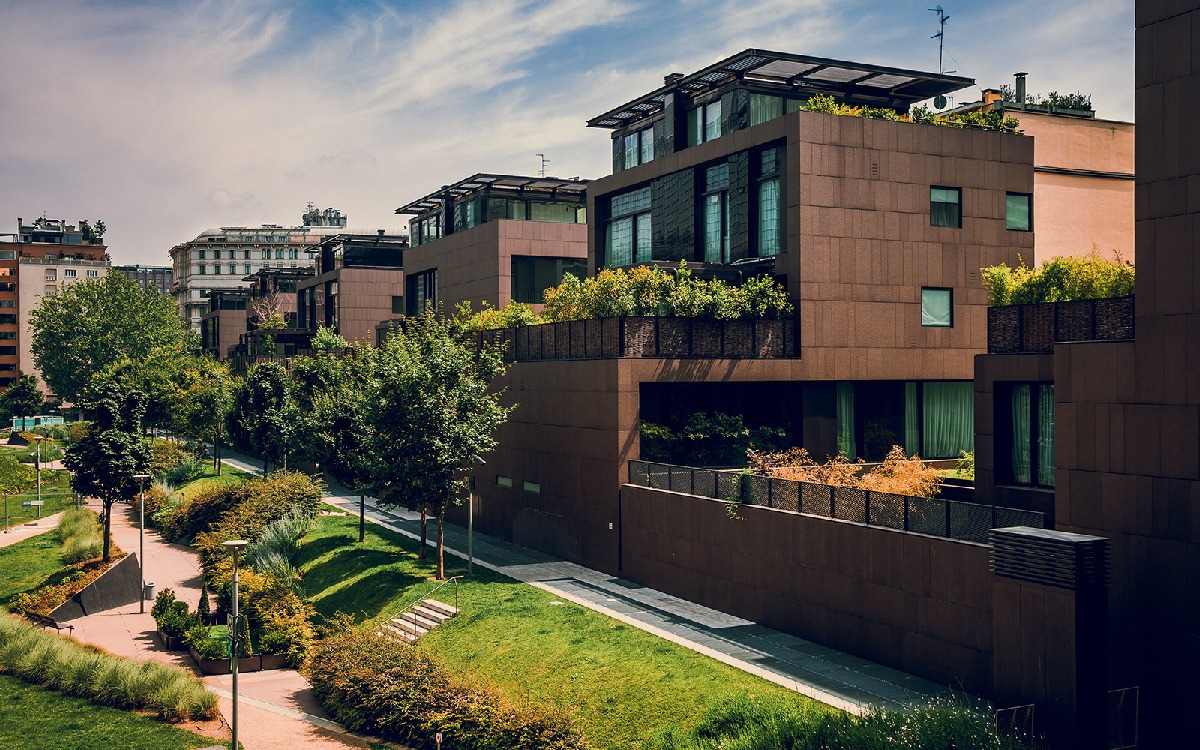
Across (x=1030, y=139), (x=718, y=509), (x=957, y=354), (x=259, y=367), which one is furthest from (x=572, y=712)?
(x=259, y=367)

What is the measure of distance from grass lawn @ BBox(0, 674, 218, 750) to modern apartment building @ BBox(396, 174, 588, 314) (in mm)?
30725

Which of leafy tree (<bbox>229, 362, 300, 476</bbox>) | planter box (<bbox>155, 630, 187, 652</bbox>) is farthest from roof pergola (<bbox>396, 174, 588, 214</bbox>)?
planter box (<bbox>155, 630, 187, 652</bbox>)

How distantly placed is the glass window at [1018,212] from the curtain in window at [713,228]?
10.7 meters

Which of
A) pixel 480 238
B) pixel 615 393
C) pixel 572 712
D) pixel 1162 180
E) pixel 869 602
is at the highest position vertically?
pixel 480 238

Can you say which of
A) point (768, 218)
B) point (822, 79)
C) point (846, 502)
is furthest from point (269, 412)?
point (846, 502)

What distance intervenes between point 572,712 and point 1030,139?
29.1 meters

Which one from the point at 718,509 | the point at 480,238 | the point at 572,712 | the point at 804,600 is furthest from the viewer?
the point at 480,238

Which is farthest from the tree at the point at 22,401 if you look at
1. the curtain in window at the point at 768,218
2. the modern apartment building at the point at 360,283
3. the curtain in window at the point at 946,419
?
the curtain in window at the point at 946,419

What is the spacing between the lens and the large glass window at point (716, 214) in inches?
1550

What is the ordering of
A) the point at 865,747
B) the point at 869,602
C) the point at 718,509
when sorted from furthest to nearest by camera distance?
the point at 718,509 → the point at 869,602 → the point at 865,747

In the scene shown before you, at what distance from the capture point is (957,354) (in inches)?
1512

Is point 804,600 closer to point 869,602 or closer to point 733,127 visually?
point 869,602

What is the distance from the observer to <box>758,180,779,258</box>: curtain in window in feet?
121

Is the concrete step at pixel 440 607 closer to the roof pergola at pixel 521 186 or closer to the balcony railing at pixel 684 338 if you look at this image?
the balcony railing at pixel 684 338
